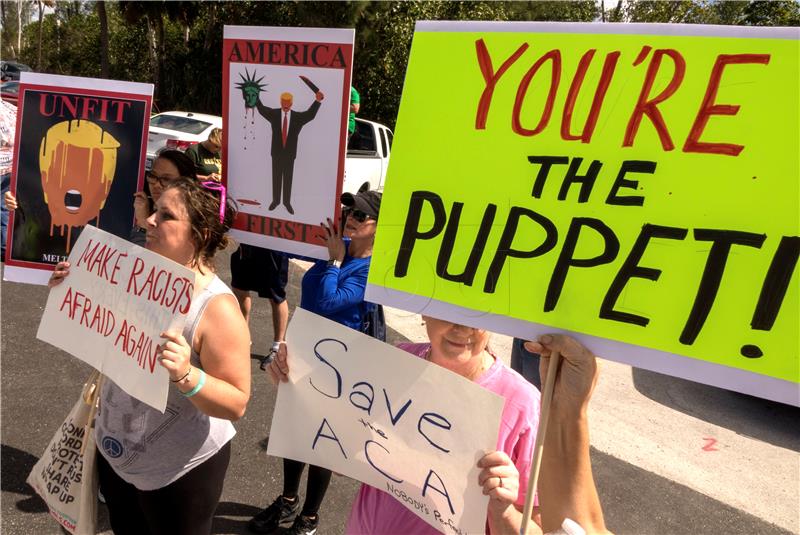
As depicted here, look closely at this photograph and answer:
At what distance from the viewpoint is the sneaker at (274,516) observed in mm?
2869

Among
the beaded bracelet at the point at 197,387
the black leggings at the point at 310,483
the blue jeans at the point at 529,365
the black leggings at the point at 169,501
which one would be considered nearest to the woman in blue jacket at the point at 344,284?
the black leggings at the point at 310,483

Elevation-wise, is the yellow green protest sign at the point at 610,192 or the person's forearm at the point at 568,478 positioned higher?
the yellow green protest sign at the point at 610,192

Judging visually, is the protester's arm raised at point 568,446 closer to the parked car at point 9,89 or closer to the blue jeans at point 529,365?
the blue jeans at point 529,365

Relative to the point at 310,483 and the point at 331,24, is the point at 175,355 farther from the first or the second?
the point at 331,24

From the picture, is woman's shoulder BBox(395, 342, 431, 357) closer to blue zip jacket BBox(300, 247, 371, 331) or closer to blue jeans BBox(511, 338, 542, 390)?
blue zip jacket BBox(300, 247, 371, 331)

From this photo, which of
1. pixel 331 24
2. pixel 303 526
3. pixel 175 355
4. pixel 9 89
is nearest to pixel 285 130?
pixel 175 355

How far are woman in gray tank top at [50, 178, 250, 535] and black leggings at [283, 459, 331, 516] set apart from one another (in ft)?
2.39

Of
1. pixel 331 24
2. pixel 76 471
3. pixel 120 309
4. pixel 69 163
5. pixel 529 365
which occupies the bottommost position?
pixel 76 471

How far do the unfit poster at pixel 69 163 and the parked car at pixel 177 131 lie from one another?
20.0 feet

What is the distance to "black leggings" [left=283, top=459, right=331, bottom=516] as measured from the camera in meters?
2.67

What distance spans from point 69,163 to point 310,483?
1.71 meters

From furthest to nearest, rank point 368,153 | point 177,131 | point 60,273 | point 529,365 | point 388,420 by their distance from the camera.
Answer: point 368,153
point 177,131
point 529,365
point 60,273
point 388,420

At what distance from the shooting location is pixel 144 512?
1.91 metres

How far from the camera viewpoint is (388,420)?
1.40 meters
